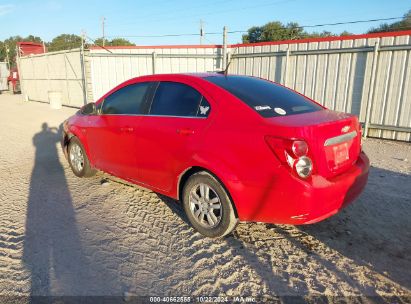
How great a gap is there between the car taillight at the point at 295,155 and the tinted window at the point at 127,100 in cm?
197

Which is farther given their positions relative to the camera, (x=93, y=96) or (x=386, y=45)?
(x=93, y=96)

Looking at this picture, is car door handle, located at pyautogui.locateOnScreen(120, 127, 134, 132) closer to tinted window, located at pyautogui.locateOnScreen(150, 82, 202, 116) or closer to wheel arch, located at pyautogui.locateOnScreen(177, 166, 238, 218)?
tinted window, located at pyautogui.locateOnScreen(150, 82, 202, 116)

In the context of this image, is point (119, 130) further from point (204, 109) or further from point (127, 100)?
point (204, 109)

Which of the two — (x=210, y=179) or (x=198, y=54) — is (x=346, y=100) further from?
(x=210, y=179)

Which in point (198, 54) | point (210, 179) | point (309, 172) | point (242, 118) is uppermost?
point (198, 54)

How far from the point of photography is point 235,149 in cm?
309

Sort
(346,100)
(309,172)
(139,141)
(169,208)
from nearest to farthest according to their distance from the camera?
(309,172)
(139,141)
(169,208)
(346,100)

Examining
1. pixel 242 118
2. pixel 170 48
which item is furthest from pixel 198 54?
pixel 242 118

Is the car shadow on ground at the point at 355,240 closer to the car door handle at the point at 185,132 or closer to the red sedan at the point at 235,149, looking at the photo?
the red sedan at the point at 235,149

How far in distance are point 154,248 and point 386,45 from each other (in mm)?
7412

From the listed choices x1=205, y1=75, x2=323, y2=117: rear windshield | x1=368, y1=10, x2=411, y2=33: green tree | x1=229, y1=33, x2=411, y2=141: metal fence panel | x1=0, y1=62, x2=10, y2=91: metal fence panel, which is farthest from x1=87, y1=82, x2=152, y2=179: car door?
x1=368, y1=10, x2=411, y2=33: green tree

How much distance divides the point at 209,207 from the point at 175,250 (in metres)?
0.54

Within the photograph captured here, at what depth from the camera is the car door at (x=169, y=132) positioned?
11.4 ft

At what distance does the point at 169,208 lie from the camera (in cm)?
432
